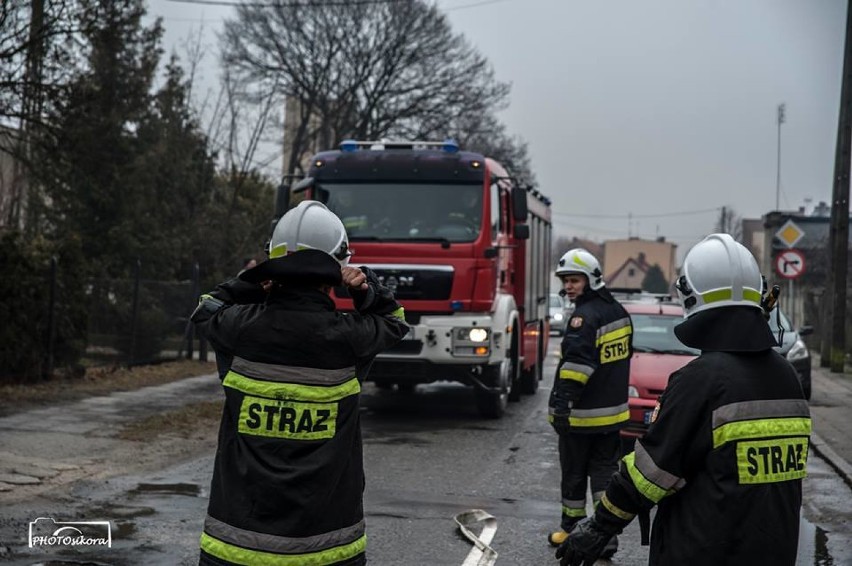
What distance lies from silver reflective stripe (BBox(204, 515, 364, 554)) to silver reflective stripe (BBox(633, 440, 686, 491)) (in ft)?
3.22

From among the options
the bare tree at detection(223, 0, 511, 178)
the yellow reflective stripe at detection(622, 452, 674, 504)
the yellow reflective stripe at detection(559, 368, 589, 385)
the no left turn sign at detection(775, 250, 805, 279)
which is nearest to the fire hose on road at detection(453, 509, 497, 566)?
the yellow reflective stripe at detection(559, 368, 589, 385)

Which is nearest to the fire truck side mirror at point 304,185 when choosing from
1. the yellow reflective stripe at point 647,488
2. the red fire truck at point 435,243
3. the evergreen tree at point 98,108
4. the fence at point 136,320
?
the red fire truck at point 435,243

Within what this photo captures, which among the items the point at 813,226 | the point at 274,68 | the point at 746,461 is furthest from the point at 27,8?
the point at 813,226

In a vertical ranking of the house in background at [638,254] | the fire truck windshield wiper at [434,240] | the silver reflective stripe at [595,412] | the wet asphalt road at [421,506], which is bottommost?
the wet asphalt road at [421,506]

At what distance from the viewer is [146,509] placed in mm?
8398

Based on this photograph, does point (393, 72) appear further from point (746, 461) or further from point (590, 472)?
point (746, 461)

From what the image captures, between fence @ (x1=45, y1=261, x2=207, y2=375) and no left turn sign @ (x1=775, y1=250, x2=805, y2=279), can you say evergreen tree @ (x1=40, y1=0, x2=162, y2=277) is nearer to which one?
fence @ (x1=45, y1=261, x2=207, y2=375)

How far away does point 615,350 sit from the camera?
7.58 metres

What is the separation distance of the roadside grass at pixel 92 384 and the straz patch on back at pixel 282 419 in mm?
9947

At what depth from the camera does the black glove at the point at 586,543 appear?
364 centimetres

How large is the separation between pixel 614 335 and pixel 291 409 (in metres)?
4.22

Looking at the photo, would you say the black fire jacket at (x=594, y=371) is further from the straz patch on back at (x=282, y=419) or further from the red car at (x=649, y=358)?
the straz patch on back at (x=282, y=419)

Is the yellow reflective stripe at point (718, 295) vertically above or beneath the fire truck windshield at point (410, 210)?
beneath

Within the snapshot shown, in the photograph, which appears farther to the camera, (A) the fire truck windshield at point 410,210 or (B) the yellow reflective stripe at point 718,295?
(A) the fire truck windshield at point 410,210
